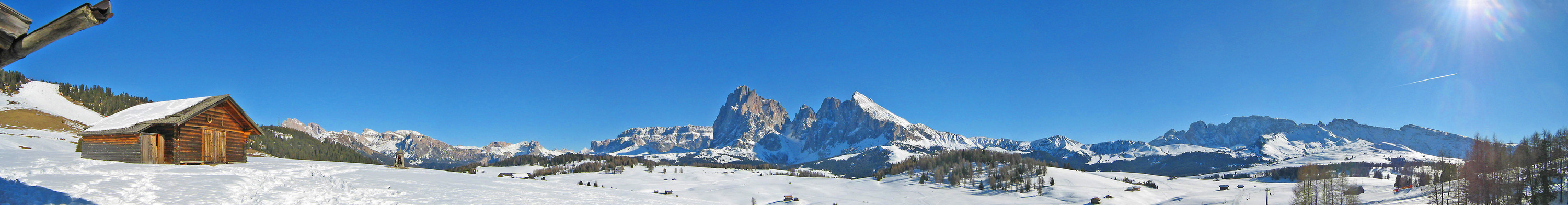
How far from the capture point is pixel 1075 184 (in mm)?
123875

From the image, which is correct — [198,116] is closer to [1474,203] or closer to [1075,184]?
[1474,203]

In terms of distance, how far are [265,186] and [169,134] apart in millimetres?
13915

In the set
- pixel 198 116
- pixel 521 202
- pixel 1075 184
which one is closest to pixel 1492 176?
pixel 1075 184

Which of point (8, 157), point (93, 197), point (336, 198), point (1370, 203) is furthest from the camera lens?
point (1370, 203)

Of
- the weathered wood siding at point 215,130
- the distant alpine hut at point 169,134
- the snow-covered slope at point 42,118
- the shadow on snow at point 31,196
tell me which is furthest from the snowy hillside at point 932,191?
the shadow on snow at point 31,196

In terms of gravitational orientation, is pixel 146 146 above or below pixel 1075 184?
above

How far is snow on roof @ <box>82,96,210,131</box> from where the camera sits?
96.1 feet

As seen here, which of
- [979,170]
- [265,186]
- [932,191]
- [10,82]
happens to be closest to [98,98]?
[10,82]

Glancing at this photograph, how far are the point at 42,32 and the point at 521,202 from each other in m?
18.6

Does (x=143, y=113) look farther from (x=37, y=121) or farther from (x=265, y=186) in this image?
(x=37, y=121)

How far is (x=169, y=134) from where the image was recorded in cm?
2936

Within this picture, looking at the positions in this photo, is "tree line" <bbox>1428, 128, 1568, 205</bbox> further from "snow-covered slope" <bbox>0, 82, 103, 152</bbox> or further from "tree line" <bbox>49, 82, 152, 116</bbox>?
"tree line" <bbox>49, 82, 152, 116</bbox>

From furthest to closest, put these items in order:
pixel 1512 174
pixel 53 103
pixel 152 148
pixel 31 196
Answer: pixel 53 103
pixel 1512 174
pixel 152 148
pixel 31 196

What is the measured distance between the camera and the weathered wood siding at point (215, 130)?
29.5 meters
